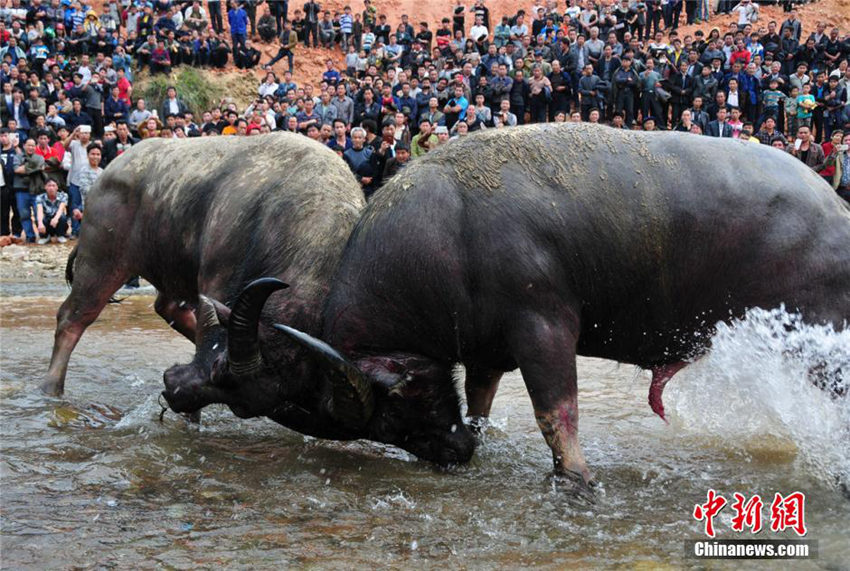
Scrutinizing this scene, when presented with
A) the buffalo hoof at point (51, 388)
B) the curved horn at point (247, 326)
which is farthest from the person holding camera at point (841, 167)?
the curved horn at point (247, 326)

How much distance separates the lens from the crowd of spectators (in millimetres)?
18859

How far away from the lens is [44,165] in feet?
62.6

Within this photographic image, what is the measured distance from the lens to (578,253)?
218 inches

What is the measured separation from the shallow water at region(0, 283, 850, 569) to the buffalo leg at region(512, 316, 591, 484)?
0.26 metres

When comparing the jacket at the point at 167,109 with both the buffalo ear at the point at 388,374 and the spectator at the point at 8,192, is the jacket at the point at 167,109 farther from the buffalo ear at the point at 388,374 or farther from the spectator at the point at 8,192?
the buffalo ear at the point at 388,374

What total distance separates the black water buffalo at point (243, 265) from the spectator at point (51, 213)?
35.9ft

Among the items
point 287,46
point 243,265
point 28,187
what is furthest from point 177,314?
point 287,46

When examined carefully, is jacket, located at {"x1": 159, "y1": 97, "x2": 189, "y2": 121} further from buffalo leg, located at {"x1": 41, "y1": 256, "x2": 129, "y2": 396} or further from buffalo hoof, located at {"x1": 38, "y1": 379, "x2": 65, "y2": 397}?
buffalo hoof, located at {"x1": 38, "y1": 379, "x2": 65, "y2": 397}

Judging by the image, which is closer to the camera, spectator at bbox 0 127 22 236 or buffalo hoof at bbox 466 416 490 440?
buffalo hoof at bbox 466 416 490 440

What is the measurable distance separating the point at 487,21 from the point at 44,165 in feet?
52.0

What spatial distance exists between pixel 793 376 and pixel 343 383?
267cm

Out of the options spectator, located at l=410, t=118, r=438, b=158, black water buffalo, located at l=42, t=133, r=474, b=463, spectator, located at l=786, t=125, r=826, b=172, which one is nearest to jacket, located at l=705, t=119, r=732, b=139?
spectator, located at l=786, t=125, r=826, b=172

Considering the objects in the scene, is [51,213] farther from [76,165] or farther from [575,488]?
[575,488]

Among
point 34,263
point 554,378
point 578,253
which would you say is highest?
point 578,253
